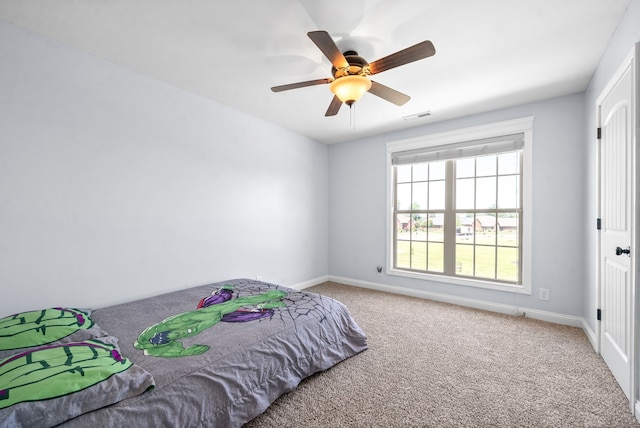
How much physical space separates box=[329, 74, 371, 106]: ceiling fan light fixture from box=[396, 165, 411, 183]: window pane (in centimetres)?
245

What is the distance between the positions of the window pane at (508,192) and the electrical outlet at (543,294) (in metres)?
0.99

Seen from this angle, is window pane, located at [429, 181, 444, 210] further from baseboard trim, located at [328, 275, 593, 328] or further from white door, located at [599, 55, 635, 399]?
white door, located at [599, 55, 635, 399]

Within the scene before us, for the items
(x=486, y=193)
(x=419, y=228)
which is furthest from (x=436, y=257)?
(x=486, y=193)

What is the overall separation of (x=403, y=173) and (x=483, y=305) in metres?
2.12

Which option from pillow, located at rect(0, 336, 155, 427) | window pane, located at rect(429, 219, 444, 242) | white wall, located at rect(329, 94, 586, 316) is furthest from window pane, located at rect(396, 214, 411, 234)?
pillow, located at rect(0, 336, 155, 427)

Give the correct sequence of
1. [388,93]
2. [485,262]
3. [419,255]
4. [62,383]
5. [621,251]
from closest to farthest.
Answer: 1. [62,383]
2. [621,251]
3. [388,93]
4. [485,262]
5. [419,255]

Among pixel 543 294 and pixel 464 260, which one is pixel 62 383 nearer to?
pixel 464 260

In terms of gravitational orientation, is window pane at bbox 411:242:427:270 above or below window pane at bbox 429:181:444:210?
below

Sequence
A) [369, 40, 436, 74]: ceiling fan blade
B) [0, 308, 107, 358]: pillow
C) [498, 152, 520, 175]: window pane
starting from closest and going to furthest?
[0, 308, 107, 358]: pillow < [369, 40, 436, 74]: ceiling fan blade < [498, 152, 520, 175]: window pane

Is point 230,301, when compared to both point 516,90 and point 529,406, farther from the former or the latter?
point 516,90

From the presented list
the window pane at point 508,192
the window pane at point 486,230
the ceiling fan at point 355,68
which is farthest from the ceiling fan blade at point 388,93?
the window pane at point 486,230

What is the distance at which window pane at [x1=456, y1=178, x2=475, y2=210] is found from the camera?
3.76 meters

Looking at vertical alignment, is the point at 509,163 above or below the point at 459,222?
above

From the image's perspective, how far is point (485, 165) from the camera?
3.66 meters
